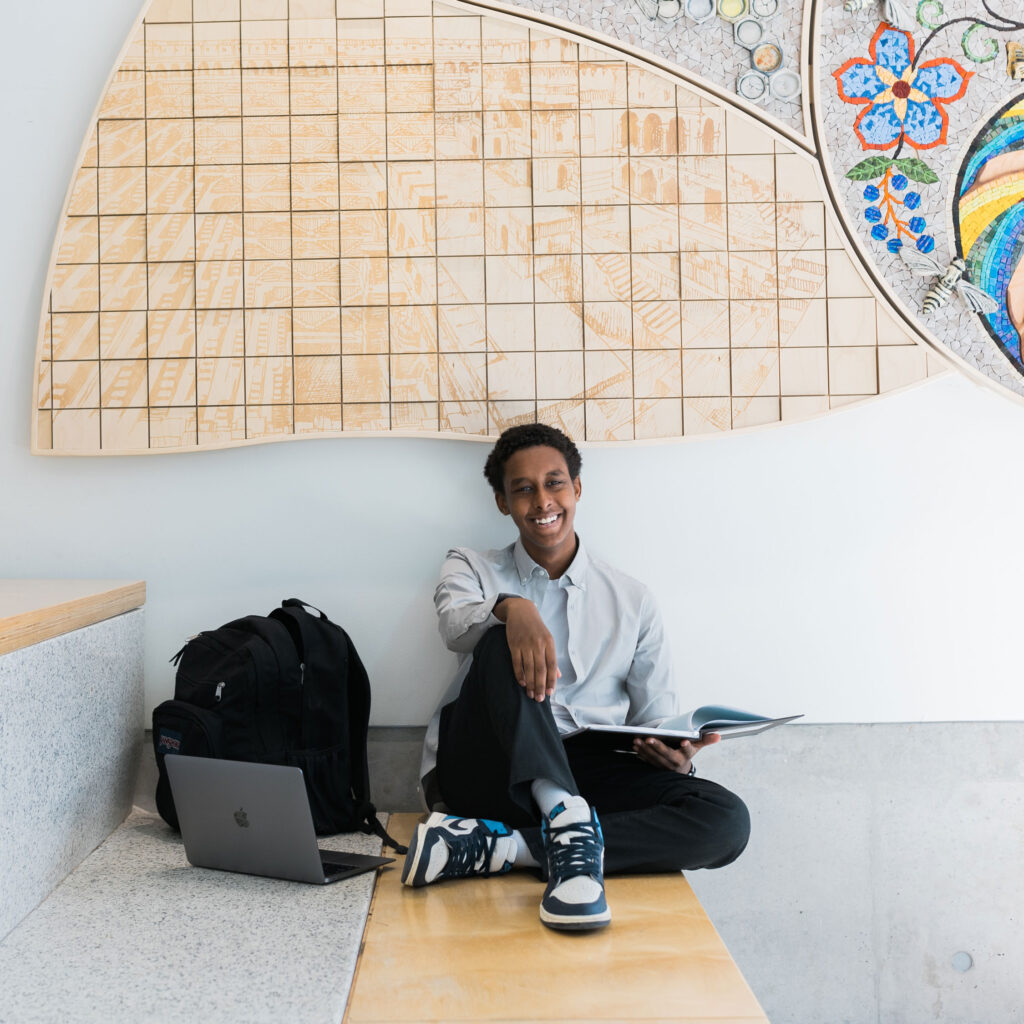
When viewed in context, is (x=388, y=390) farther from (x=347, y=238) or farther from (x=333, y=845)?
(x=333, y=845)

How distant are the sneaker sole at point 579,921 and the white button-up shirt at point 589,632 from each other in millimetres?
393

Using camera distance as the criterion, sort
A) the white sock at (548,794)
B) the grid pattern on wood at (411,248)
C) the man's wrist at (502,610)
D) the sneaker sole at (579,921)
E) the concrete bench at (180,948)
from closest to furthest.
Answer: the concrete bench at (180,948) < the sneaker sole at (579,921) < the white sock at (548,794) < the man's wrist at (502,610) < the grid pattern on wood at (411,248)

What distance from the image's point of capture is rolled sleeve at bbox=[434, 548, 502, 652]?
144cm

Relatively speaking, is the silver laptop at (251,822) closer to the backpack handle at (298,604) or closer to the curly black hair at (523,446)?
the backpack handle at (298,604)

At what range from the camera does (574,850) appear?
4.03ft

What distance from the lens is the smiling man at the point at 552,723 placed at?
50.8 inches

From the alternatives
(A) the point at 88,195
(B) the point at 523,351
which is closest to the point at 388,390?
A: (B) the point at 523,351

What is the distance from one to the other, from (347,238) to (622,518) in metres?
0.70

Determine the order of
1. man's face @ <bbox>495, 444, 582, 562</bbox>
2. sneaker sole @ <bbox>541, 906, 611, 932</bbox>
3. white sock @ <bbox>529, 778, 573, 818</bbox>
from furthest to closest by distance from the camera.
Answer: man's face @ <bbox>495, 444, 582, 562</bbox>
white sock @ <bbox>529, 778, 573, 818</bbox>
sneaker sole @ <bbox>541, 906, 611, 932</bbox>

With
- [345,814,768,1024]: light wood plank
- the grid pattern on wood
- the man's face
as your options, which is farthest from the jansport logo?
the man's face

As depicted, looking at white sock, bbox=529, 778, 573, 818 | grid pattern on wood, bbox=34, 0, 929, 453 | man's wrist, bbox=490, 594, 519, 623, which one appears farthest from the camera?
grid pattern on wood, bbox=34, 0, 929, 453

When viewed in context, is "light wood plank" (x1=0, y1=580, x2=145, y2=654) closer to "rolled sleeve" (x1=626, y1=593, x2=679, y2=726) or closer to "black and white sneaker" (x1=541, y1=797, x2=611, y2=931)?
"black and white sneaker" (x1=541, y1=797, x2=611, y2=931)

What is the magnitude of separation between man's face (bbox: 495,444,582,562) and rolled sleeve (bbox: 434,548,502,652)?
116mm

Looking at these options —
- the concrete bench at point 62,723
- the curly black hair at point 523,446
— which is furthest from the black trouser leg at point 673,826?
the concrete bench at point 62,723
